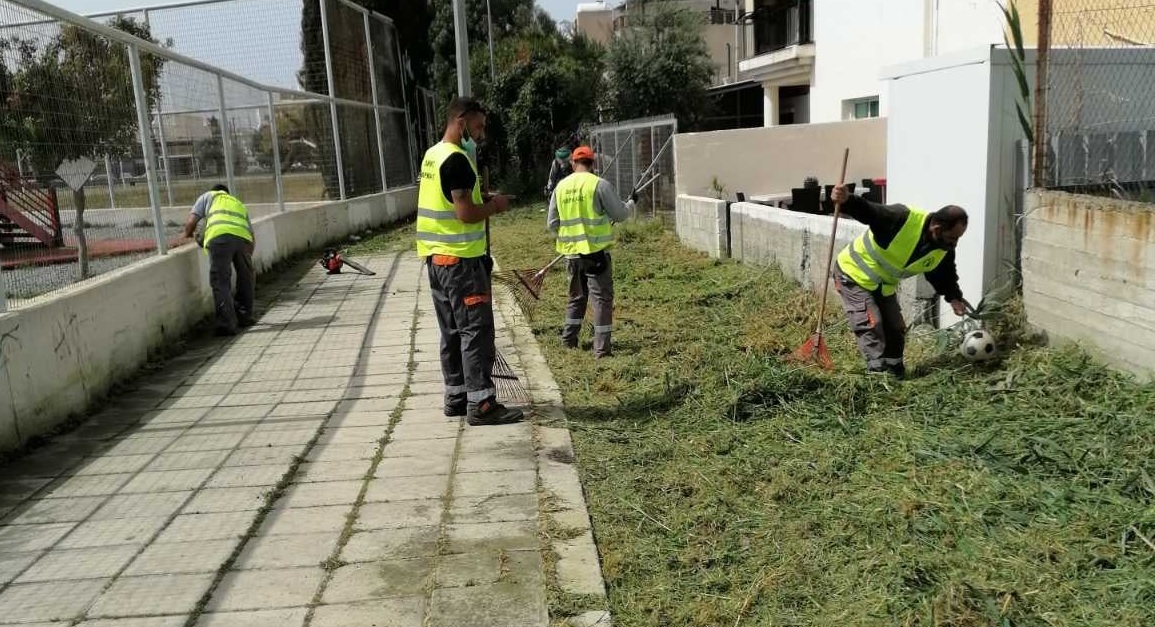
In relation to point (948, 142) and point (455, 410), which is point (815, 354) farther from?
point (455, 410)

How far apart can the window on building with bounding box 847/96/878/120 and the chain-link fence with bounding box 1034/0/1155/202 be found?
12.4 metres

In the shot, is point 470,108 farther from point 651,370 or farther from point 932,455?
point 932,455

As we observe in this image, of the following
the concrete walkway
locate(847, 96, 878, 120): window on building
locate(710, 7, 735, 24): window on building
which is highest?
locate(710, 7, 735, 24): window on building

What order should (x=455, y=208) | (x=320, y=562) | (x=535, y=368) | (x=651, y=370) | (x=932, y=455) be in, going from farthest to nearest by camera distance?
1. (x=535, y=368)
2. (x=651, y=370)
3. (x=455, y=208)
4. (x=932, y=455)
5. (x=320, y=562)

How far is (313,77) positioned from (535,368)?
1243 cm

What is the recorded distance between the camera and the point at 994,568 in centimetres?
301

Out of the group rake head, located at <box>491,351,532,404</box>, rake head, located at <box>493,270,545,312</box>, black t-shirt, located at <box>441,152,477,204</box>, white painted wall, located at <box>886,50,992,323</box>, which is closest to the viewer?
black t-shirt, located at <box>441,152,477,204</box>

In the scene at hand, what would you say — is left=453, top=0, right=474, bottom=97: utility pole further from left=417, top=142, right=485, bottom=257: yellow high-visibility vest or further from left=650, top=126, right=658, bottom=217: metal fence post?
left=417, top=142, right=485, bottom=257: yellow high-visibility vest

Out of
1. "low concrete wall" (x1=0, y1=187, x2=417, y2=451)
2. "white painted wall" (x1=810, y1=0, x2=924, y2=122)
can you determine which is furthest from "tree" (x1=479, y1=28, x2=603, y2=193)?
"low concrete wall" (x1=0, y1=187, x2=417, y2=451)

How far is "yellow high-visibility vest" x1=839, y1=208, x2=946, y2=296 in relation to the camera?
5.27 meters

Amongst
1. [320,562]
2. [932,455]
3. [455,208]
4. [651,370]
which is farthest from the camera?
[651,370]

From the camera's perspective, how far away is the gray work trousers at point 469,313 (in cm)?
510

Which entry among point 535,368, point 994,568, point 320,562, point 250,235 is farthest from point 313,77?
point 994,568

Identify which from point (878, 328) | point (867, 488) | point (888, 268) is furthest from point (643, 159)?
point (867, 488)
